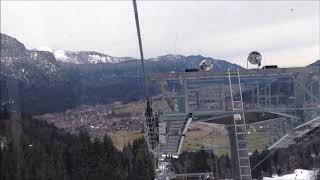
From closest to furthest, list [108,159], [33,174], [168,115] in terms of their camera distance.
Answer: [168,115]
[33,174]
[108,159]

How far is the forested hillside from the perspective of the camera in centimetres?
6556

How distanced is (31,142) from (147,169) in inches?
569

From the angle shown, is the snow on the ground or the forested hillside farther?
the snow on the ground

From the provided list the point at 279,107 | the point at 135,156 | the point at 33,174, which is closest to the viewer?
the point at 279,107

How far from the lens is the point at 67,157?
81000 mm

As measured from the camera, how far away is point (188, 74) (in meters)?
27.3

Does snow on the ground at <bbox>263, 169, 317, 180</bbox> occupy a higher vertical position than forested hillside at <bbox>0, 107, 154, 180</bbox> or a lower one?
lower

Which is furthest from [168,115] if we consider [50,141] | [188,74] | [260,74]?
[50,141]

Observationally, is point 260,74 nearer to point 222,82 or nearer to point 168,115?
point 222,82

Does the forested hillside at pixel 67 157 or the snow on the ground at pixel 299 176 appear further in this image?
the snow on the ground at pixel 299 176

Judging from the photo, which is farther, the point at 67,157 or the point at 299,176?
the point at 299,176

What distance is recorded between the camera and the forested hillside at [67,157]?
65562 mm

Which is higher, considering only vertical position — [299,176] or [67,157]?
[67,157]

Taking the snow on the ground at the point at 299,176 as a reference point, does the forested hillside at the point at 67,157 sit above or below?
above
